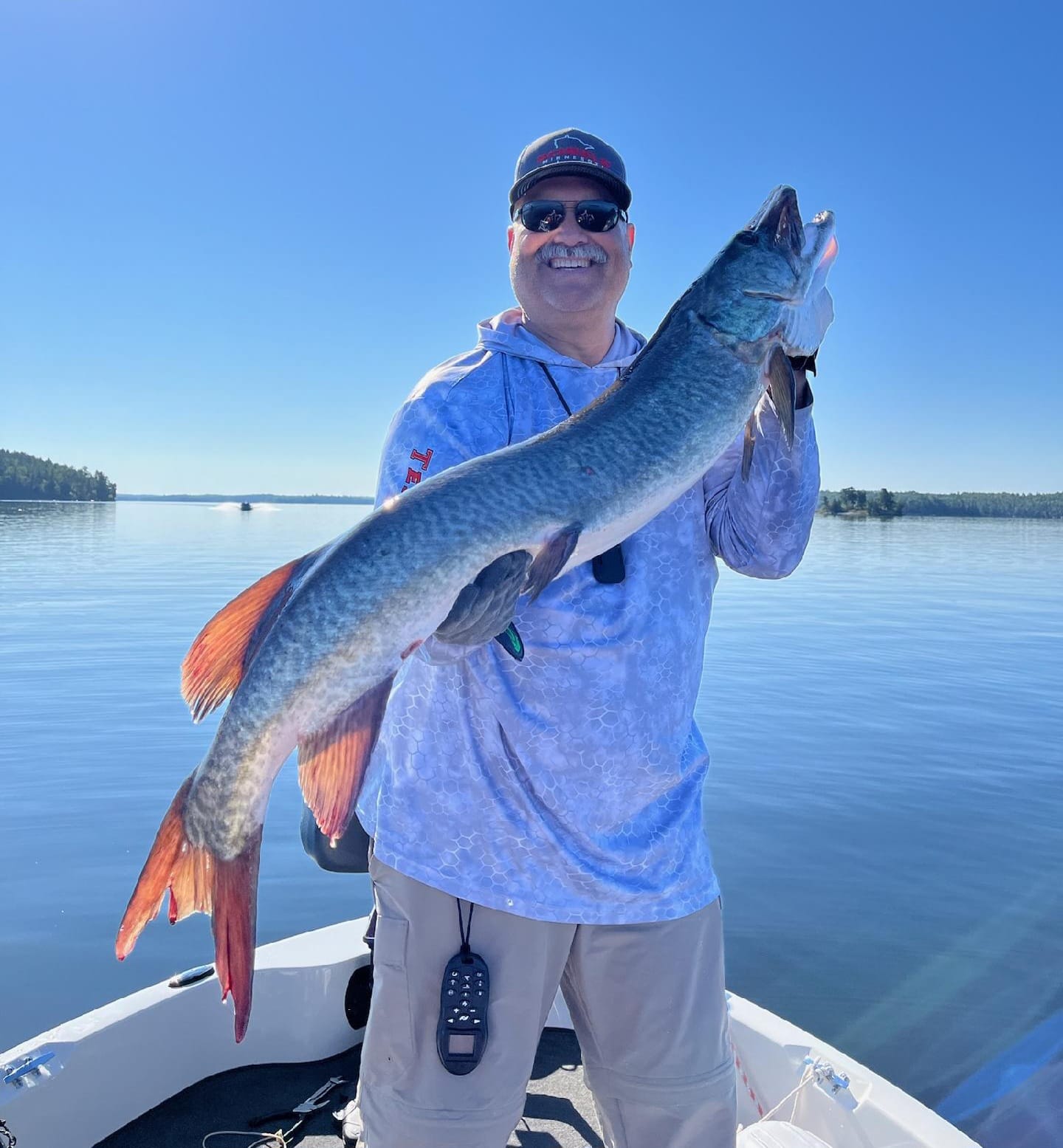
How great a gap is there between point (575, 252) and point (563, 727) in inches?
59.0

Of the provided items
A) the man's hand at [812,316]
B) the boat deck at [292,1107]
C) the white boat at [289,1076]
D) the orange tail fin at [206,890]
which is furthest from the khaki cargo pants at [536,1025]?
the man's hand at [812,316]

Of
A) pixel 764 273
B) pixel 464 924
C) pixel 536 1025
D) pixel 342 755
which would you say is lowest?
pixel 536 1025

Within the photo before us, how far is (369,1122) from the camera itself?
Answer: 7.88 feet

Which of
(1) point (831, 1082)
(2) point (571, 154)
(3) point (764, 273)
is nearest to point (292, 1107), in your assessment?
(1) point (831, 1082)

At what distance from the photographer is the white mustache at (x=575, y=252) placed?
2842 millimetres

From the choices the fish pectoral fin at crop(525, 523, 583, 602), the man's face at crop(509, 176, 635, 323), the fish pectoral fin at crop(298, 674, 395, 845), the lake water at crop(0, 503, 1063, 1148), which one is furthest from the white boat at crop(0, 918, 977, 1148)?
the man's face at crop(509, 176, 635, 323)

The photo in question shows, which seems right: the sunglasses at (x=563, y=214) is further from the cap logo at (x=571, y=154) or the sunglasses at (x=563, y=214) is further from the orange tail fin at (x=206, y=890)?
the orange tail fin at (x=206, y=890)

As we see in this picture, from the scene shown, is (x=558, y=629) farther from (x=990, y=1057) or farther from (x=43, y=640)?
(x=43, y=640)

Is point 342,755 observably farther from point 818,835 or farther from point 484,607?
point 818,835

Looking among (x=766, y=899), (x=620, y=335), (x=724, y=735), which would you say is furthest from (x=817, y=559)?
(x=620, y=335)

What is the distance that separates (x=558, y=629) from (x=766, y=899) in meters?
Answer: 6.07

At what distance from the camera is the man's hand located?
2625 mm

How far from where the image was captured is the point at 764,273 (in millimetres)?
2631

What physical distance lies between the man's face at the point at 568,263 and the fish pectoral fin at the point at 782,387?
594 millimetres
